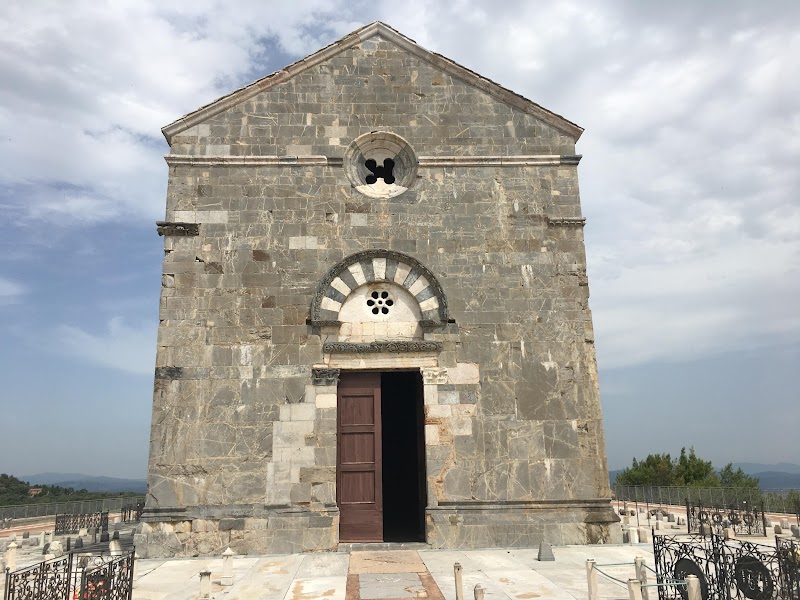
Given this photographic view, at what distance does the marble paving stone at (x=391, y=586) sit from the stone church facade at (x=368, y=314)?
2354mm

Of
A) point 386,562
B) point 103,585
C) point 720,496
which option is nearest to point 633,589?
point 386,562

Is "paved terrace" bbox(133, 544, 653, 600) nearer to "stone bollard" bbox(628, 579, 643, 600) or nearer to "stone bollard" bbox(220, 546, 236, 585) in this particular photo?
"stone bollard" bbox(220, 546, 236, 585)

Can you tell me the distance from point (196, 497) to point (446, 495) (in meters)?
4.64

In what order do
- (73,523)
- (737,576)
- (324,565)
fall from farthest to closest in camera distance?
(73,523) < (324,565) < (737,576)

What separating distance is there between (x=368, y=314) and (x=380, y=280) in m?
0.74

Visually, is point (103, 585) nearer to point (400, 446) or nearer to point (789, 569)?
point (789, 569)

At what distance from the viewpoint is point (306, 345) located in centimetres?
1130

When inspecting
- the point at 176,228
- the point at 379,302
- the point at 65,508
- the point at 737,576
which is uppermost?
the point at 176,228

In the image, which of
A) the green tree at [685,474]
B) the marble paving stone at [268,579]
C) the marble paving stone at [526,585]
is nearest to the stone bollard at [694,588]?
the marble paving stone at [526,585]

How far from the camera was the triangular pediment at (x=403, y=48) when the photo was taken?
12.3 meters

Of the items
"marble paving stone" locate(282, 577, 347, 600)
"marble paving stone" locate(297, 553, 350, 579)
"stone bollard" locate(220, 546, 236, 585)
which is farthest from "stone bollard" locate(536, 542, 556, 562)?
"stone bollard" locate(220, 546, 236, 585)

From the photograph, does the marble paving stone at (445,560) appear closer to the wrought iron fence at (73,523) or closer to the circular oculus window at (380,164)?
the circular oculus window at (380,164)

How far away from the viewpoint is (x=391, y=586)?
7730mm

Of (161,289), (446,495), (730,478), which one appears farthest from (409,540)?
(730,478)
